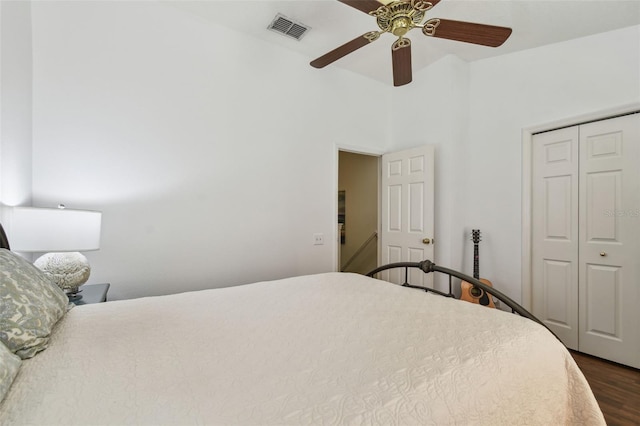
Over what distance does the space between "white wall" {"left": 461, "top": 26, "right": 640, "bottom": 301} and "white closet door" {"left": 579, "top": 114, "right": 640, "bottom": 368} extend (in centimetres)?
29

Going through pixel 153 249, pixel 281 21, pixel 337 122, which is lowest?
pixel 153 249

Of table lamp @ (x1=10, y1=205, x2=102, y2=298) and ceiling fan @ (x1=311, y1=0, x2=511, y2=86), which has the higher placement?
ceiling fan @ (x1=311, y1=0, x2=511, y2=86)

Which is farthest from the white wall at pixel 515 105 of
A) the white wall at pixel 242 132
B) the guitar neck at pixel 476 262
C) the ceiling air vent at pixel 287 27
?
the ceiling air vent at pixel 287 27

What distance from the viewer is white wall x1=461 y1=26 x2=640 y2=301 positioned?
2363 mm

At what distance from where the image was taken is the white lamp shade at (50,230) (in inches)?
57.1

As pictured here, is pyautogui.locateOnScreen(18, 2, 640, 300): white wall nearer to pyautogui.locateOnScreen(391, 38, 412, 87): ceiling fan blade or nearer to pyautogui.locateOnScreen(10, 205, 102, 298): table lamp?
pyautogui.locateOnScreen(10, 205, 102, 298): table lamp

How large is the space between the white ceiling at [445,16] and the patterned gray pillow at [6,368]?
99.0 inches

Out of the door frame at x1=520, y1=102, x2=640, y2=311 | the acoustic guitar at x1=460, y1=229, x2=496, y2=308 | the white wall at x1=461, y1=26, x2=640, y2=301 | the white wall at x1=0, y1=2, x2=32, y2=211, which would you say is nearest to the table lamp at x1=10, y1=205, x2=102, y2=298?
the white wall at x1=0, y1=2, x2=32, y2=211

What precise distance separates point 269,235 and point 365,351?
1917 mm

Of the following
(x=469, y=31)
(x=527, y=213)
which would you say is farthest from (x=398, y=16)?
(x=527, y=213)

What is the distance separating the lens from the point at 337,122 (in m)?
3.20

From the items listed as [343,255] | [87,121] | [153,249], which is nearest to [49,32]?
[87,121]

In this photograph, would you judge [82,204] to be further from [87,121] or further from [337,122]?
[337,122]

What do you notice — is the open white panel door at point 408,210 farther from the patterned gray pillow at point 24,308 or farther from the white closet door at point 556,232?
the patterned gray pillow at point 24,308
